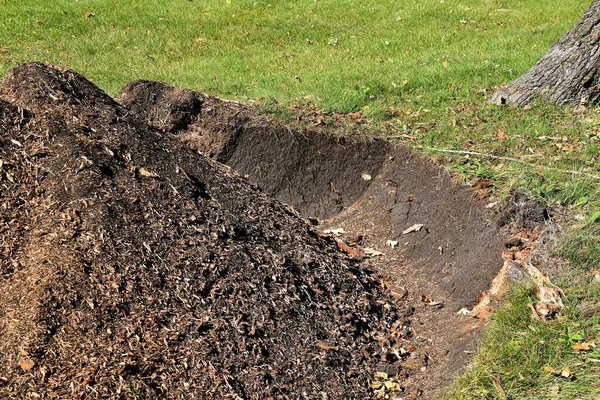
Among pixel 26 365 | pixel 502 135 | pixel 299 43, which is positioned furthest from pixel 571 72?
pixel 26 365

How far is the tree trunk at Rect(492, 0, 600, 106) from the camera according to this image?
6.58 m

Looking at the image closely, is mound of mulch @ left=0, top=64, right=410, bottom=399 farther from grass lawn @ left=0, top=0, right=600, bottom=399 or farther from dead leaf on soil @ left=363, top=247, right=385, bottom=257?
grass lawn @ left=0, top=0, right=600, bottom=399

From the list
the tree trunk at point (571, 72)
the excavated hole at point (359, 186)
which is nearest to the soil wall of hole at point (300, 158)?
the excavated hole at point (359, 186)

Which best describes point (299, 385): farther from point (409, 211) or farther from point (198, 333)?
point (409, 211)

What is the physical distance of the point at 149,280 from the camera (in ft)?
14.1

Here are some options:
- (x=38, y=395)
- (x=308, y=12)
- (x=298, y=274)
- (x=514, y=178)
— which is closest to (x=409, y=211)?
(x=514, y=178)

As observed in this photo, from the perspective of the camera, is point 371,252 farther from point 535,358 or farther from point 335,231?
point 535,358

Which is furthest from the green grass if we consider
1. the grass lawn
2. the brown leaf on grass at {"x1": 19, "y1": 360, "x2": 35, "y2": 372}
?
the brown leaf on grass at {"x1": 19, "y1": 360, "x2": 35, "y2": 372}

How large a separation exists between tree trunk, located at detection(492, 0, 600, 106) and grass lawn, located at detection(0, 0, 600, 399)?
0.15 metres

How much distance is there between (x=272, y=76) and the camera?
26.6 feet

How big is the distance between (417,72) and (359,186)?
2044mm

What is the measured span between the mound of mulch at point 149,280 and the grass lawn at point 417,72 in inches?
40.6

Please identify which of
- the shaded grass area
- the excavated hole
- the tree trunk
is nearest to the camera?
the shaded grass area

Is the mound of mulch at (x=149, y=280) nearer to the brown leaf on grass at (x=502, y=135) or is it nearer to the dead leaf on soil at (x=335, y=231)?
the dead leaf on soil at (x=335, y=231)
